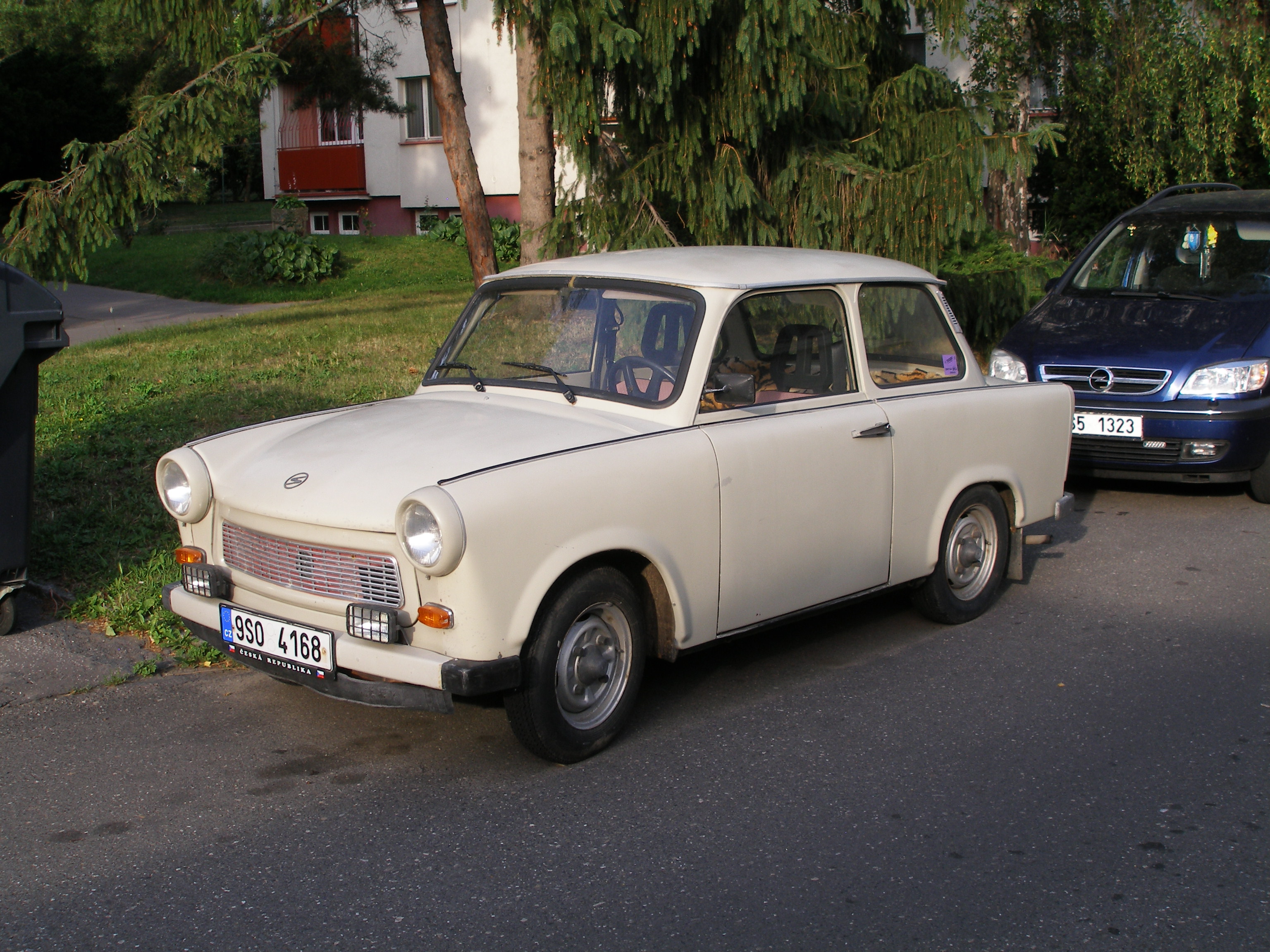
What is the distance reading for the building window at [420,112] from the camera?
91.0 feet

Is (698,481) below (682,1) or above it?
below

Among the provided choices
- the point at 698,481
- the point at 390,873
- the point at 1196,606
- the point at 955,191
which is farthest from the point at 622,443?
the point at 955,191

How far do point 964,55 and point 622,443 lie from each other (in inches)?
378

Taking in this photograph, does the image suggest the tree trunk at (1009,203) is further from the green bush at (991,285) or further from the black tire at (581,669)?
the black tire at (581,669)

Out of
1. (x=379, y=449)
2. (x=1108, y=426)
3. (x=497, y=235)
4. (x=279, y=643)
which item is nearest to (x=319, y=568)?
(x=279, y=643)

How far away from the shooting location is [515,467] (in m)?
3.90

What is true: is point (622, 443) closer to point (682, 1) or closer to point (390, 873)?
point (390, 873)

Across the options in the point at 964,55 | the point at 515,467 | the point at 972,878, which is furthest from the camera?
the point at 964,55

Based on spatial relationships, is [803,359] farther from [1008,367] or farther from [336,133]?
→ [336,133]

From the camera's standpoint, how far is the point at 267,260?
20.0 metres

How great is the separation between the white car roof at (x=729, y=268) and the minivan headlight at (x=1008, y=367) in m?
2.76

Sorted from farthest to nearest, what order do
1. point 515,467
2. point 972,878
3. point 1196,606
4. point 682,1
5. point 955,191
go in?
point 955,191
point 682,1
point 1196,606
point 515,467
point 972,878

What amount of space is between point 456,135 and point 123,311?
8.07 meters

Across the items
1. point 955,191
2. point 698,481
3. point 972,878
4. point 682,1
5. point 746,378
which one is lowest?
point 972,878
